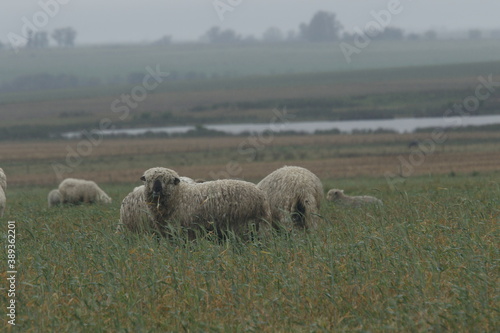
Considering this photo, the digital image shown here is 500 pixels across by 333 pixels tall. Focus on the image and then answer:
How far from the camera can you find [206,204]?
11.3 m

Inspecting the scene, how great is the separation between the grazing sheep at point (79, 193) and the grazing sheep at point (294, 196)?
9.62 meters

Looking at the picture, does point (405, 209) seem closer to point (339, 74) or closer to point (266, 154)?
Result: point (266, 154)

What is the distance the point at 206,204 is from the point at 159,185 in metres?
0.72

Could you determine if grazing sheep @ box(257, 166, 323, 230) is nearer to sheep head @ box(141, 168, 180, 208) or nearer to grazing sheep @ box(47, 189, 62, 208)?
sheep head @ box(141, 168, 180, 208)

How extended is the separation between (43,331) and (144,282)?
1383 mm

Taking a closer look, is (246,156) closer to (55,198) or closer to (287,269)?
(55,198)

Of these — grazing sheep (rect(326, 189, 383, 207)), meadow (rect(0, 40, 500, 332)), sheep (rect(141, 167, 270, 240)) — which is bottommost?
grazing sheep (rect(326, 189, 383, 207))

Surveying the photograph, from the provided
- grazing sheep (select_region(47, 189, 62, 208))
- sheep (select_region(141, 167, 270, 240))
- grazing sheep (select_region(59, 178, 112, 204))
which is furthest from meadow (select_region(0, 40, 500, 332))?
grazing sheep (select_region(59, 178, 112, 204))

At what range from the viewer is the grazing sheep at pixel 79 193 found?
21375mm

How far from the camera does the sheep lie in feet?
36.8

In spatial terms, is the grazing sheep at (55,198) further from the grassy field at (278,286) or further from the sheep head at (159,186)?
the grassy field at (278,286)

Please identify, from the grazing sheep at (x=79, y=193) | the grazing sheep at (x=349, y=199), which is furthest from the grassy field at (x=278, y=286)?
the grazing sheep at (x=79, y=193)

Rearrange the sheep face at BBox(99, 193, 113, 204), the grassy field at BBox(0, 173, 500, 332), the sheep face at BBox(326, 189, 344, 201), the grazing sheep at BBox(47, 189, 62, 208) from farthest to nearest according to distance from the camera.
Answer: the sheep face at BBox(99, 193, 113, 204)
the grazing sheep at BBox(47, 189, 62, 208)
the sheep face at BBox(326, 189, 344, 201)
the grassy field at BBox(0, 173, 500, 332)

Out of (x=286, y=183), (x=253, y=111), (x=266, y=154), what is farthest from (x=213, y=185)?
(x=253, y=111)
